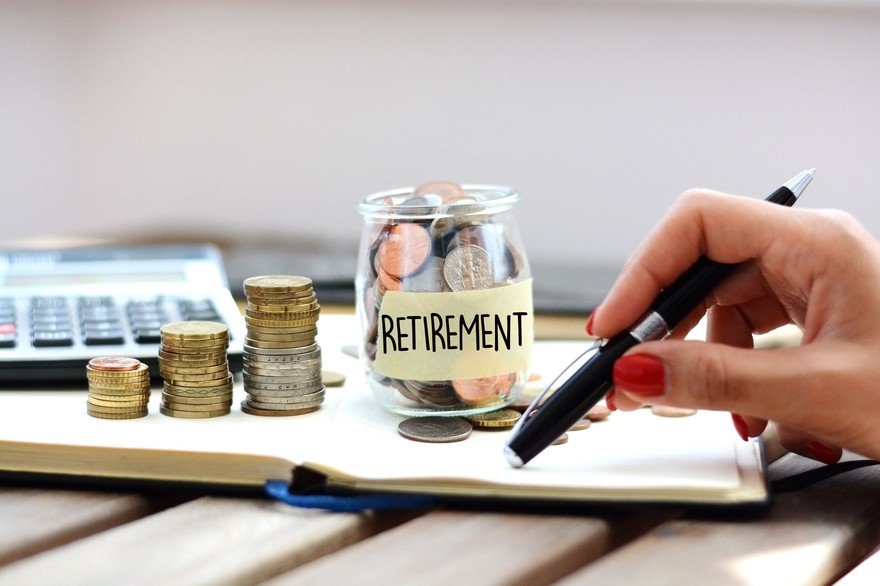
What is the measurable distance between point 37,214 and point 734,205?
69.5 inches

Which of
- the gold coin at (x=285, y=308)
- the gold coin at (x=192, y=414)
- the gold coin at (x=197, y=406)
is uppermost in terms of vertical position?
the gold coin at (x=285, y=308)

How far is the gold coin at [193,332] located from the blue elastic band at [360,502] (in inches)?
6.2

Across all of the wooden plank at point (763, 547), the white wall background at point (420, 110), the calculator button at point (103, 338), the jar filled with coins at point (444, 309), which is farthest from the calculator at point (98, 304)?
the white wall background at point (420, 110)

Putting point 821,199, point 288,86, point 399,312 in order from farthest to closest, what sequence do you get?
point 288,86, point 821,199, point 399,312

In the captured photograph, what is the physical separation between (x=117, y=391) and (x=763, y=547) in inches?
15.9

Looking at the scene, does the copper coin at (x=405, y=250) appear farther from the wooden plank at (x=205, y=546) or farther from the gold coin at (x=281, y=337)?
the wooden plank at (x=205, y=546)

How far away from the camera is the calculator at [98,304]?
2.62 ft

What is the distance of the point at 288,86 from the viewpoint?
1915 mm

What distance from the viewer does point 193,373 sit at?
28.5 inches

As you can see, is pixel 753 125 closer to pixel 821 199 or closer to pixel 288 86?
pixel 821 199

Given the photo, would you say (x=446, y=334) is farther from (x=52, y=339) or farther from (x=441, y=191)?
(x=52, y=339)

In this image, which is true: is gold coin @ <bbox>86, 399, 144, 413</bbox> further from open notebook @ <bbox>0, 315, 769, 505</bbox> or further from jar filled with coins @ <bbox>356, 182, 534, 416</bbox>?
jar filled with coins @ <bbox>356, 182, 534, 416</bbox>

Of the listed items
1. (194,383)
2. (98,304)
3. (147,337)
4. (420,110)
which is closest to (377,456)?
(194,383)

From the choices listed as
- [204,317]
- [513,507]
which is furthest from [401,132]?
[513,507]
